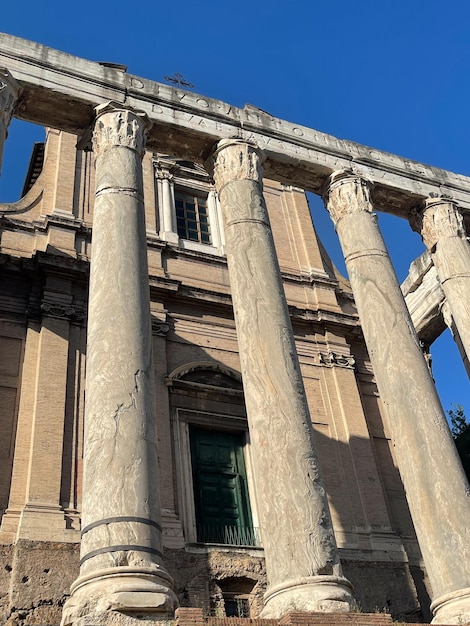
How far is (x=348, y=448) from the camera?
673 inches

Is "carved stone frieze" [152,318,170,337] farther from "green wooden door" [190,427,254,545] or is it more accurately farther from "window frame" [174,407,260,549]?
"green wooden door" [190,427,254,545]

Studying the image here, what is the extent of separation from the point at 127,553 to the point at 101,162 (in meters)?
7.05

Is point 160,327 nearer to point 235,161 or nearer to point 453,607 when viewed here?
point 235,161

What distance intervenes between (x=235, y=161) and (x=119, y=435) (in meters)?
6.89

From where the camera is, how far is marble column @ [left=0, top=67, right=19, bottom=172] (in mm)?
11633

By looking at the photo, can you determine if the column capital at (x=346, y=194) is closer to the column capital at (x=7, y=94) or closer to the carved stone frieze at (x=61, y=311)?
the carved stone frieze at (x=61, y=311)

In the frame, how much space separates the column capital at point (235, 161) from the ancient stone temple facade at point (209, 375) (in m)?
0.05

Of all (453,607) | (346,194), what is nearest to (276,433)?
(453,607)

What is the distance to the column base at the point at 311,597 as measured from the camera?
7578 millimetres

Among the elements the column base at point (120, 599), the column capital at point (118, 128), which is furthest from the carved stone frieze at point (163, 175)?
the column base at point (120, 599)

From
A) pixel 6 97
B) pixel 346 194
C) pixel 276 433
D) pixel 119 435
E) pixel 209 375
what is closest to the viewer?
pixel 119 435

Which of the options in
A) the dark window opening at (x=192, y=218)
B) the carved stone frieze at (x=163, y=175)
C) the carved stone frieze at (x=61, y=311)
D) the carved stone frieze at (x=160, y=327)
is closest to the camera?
the carved stone frieze at (x=61, y=311)

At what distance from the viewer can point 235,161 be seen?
43.9ft

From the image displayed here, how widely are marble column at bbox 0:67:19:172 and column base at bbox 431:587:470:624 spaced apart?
378 inches
